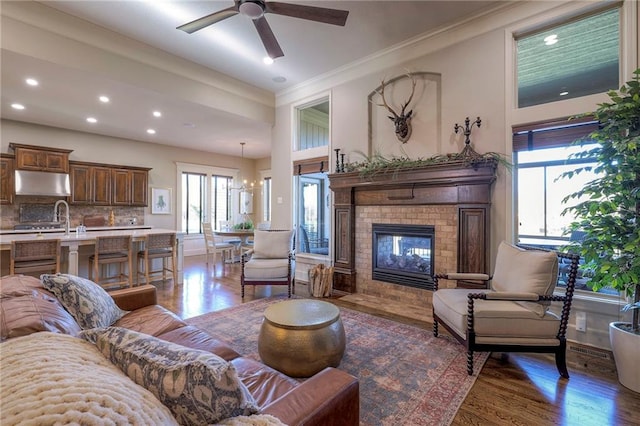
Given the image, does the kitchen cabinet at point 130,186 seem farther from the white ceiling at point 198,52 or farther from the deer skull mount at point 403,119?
the deer skull mount at point 403,119

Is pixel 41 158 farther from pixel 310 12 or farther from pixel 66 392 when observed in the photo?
pixel 66 392

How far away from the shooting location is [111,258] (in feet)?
14.3

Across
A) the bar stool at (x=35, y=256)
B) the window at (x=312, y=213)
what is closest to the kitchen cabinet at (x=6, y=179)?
the bar stool at (x=35, y=256)

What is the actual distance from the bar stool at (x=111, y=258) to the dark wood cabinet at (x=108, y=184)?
8.84ft

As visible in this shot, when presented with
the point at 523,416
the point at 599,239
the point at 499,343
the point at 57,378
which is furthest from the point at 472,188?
the point at 57,378

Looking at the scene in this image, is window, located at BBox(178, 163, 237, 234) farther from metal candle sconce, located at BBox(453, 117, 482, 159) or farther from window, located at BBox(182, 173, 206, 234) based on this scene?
metal candle sconce, located at BBox(453, 117, 482, 159)

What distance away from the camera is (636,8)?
261cm

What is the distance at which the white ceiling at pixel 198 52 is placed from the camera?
3.32m

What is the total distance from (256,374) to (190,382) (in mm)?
766

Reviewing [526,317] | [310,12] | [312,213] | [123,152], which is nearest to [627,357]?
[526,317]

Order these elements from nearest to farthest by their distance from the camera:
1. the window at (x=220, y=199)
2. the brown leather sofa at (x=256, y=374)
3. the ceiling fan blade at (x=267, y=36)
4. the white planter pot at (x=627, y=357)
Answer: the brown leather sofa at (x=256, y=374), the white planter pot at (x=627, y=357), the ceiling fan blade at (x=267, y=36), the window at (x=220, y=199)

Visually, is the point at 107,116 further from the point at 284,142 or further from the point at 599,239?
the point at 599,239

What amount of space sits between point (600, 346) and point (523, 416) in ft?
5.31

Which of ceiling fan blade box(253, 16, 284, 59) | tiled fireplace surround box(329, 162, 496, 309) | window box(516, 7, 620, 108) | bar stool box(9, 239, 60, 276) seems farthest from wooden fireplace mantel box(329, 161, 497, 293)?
bar stool box(9, 239, 60, 276)
